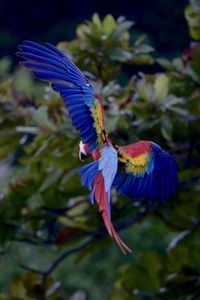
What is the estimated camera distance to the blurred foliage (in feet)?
4.58

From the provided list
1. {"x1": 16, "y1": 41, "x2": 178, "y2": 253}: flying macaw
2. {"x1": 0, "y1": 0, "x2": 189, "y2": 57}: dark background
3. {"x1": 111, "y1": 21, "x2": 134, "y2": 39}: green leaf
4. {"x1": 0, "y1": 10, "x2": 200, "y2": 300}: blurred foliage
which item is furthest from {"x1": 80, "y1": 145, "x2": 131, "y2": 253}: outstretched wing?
{"x1": 0, "y1": 0, "x2": 189, "y2": 57}: dark background

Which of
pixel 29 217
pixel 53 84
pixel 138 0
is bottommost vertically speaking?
pixel 29 217

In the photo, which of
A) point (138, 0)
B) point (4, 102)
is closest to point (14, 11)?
point (138, 0)

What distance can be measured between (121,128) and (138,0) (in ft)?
14.9

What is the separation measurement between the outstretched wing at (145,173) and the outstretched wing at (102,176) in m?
0.04

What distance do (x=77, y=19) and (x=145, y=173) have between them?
530 centimetres

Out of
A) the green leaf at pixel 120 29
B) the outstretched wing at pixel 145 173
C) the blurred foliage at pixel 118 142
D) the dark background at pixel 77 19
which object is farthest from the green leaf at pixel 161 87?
the dark background at pixel 77 19

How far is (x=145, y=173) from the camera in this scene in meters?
0.83

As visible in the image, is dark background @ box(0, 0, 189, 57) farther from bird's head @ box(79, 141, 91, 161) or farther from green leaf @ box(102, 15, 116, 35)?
bird's head @ box(79, 141, 91, 161)

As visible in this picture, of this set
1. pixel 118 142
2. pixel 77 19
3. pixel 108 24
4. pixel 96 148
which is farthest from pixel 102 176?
pixel 77 19

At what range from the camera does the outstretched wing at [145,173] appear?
2.68 feet

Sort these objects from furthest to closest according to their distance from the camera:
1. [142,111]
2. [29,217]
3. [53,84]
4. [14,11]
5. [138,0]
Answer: [14,11] → [138,0] → [29,217] → [142,111] → [53,84]

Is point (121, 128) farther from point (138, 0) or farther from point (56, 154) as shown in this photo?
point (138, 0)

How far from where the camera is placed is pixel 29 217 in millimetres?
1483
